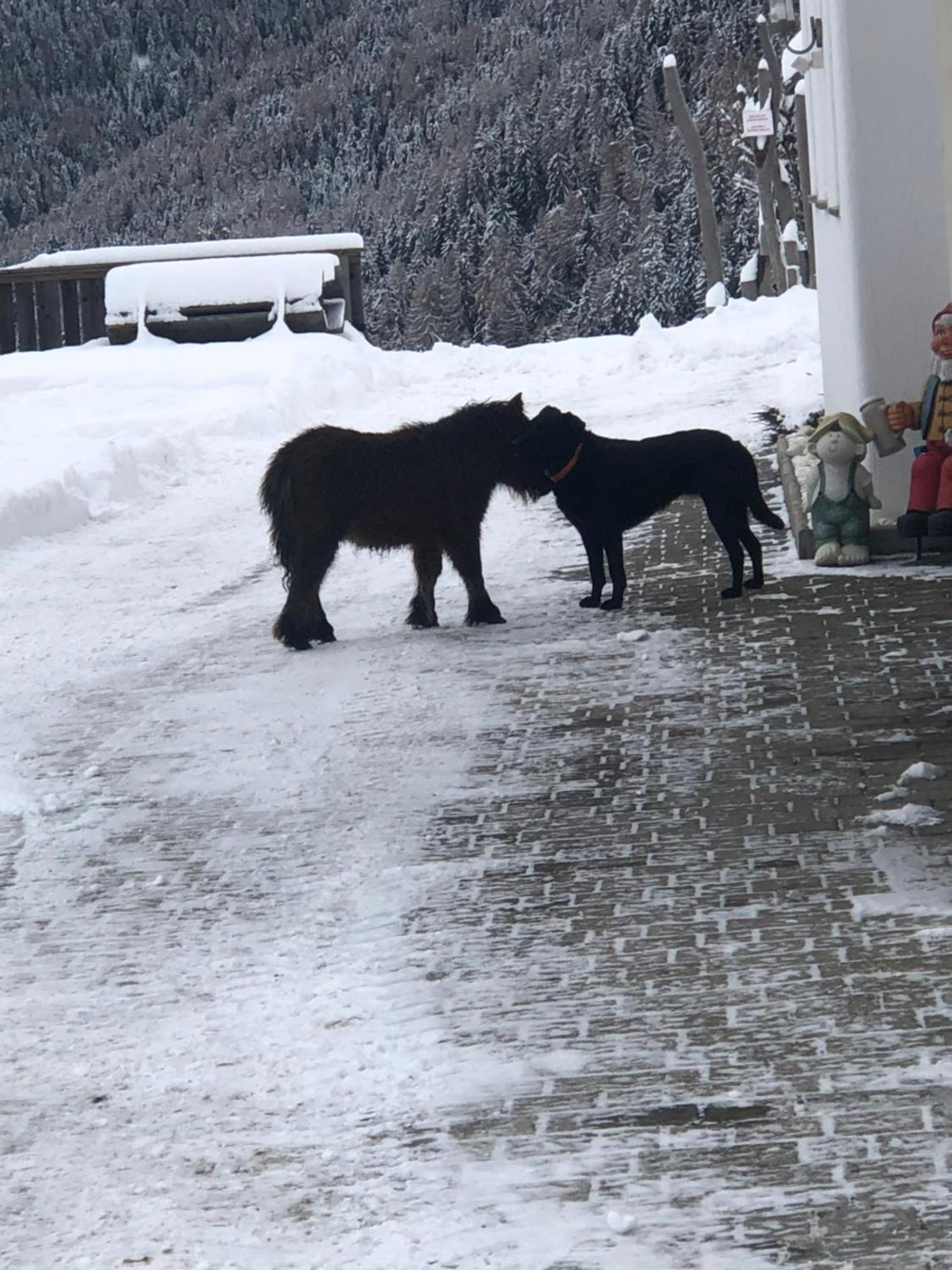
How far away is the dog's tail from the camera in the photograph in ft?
25.0

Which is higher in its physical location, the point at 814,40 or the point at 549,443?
the point at 814,40

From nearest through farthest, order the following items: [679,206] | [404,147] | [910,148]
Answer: [910,148], [679,206], [404,147]

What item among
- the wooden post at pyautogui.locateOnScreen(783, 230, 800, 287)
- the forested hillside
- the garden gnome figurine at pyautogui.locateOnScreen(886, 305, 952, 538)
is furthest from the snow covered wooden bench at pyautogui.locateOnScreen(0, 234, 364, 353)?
the forested hillside

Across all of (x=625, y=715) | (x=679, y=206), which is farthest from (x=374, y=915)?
(x=679, y=206)

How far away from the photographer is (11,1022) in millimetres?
3838

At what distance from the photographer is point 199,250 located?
22.9 m

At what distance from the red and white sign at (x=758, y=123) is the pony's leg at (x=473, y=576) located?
20481mm

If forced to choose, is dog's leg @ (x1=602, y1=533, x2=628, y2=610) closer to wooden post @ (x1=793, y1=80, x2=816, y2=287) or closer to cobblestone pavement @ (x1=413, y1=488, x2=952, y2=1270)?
cobblestone pavement @ (x1=413, y1=488, x2=952, y2=1270)

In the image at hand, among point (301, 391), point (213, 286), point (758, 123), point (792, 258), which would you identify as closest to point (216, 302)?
point (213, 286)

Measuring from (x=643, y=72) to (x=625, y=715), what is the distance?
2653 inches

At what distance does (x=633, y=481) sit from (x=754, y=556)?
593 millimetres

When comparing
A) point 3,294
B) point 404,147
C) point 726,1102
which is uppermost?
point 404,147

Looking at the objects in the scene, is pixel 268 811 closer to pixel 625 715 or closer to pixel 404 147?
pixel 625 715

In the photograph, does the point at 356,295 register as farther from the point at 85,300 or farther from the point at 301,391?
the point at 301,391
